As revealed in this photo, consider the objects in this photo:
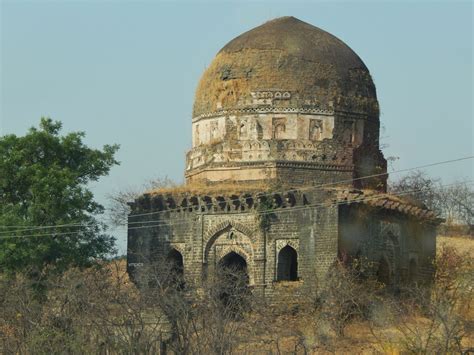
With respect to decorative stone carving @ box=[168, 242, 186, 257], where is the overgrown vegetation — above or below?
below

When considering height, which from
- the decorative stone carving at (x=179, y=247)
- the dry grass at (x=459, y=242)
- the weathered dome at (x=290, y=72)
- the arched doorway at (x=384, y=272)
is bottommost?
the arched doorway at (x=384, y=272)

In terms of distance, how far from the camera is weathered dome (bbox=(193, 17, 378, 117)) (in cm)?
3612

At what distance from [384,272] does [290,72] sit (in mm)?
5941

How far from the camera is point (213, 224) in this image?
1396 inches

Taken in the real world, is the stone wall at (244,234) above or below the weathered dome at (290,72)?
below

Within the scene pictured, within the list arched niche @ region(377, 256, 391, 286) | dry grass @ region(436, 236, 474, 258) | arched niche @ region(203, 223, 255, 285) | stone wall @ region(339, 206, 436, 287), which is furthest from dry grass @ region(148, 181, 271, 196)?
dry grass @ region(436, 236, 474, 258)

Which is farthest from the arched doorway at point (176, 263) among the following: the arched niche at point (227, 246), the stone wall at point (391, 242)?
the stone wall at point (391, 242)

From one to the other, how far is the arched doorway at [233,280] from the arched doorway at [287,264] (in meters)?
0.93

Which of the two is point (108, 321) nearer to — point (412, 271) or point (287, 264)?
point (287, 264)

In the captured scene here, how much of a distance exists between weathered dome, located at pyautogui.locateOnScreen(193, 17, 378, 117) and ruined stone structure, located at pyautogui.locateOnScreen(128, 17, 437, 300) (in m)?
0.03

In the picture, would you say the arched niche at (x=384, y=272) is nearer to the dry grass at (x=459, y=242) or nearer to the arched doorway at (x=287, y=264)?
the arched doorway at (x=287, y=264)

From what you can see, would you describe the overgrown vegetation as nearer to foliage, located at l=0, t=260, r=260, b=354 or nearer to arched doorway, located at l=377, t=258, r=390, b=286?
foliage, located at l=0, t=260, r=260, b=354

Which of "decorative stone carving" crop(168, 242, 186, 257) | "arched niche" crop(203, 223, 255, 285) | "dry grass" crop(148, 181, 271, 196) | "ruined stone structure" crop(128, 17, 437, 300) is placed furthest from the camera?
"decorative stone carving" crop(168, 242, 186, 257)

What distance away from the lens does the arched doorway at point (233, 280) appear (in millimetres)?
32656
